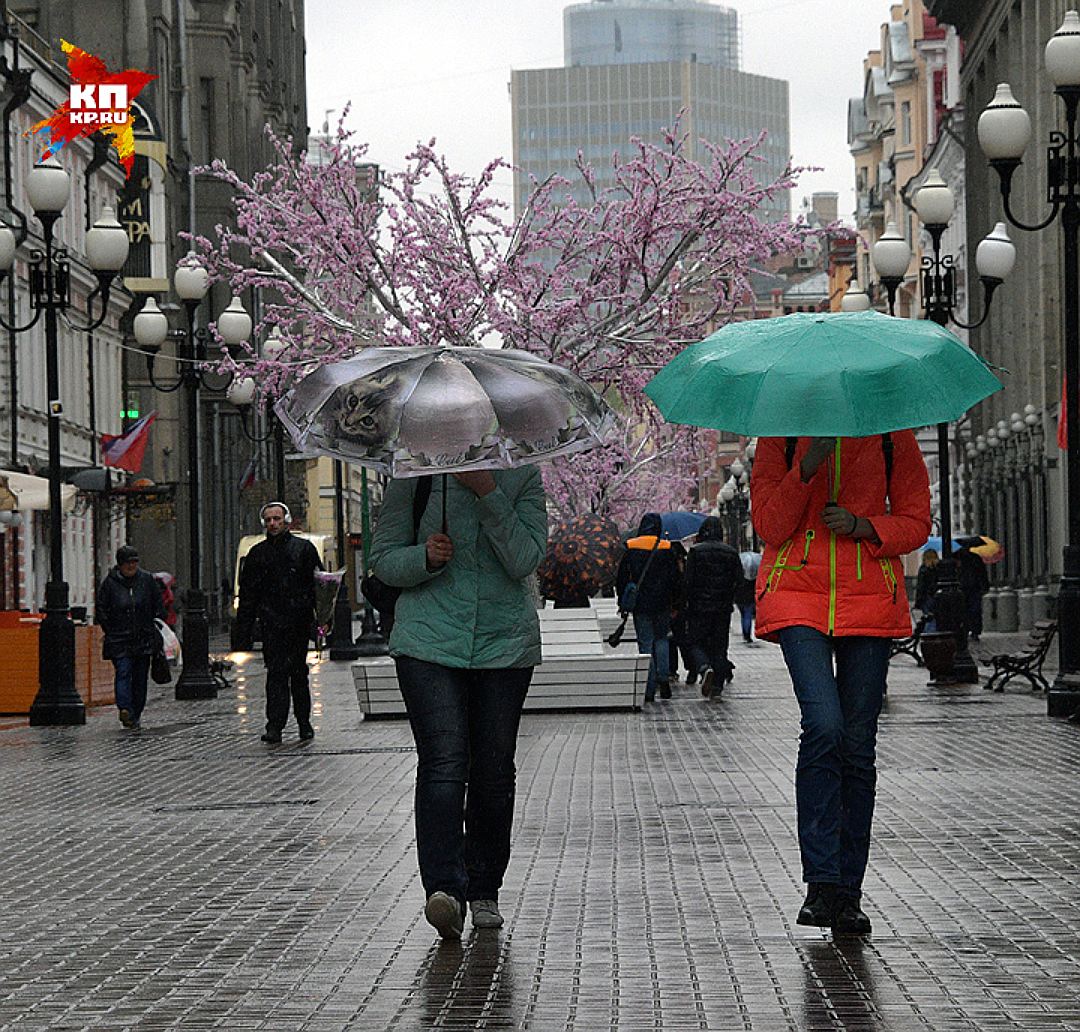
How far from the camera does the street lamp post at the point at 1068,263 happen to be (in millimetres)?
21641

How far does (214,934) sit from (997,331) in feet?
207

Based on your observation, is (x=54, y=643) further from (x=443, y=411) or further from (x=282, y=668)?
(x=443, y=411)

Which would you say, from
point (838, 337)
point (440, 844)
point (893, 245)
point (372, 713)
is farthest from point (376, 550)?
point (893, 245)

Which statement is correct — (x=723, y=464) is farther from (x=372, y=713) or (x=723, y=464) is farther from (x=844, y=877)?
(x=844, y=877)

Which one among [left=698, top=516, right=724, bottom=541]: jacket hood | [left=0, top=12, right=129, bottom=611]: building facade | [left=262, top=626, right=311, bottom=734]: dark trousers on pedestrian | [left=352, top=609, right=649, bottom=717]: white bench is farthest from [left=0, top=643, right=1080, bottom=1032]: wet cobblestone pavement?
[left=0, top=12, right=129, bottom=611]: building facade

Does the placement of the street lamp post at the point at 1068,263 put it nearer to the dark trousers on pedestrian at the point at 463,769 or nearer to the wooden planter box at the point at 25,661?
the wooden planter box at the point at 25,661

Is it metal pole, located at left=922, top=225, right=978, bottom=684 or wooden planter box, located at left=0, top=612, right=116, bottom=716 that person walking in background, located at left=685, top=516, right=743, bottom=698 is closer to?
metal pole, located at left=922, top=225, right=978, bottom=684

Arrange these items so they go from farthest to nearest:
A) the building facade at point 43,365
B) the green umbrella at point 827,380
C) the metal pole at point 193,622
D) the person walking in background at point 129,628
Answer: the building facade at point 43,365, the metal pole at point 193,622, the person walking in background at point 129,628, the green umbrella at point 827,380

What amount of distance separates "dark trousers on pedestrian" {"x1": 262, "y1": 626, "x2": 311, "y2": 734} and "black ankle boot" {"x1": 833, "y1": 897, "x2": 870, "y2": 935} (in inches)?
473

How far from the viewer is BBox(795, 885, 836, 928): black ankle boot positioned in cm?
890

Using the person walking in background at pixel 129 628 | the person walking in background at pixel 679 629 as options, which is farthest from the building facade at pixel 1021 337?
the person walking in background at pixel 129 628

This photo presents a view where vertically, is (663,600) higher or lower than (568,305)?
lower

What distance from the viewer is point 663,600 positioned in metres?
27.2

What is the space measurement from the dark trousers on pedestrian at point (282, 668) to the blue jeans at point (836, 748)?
470 inches
